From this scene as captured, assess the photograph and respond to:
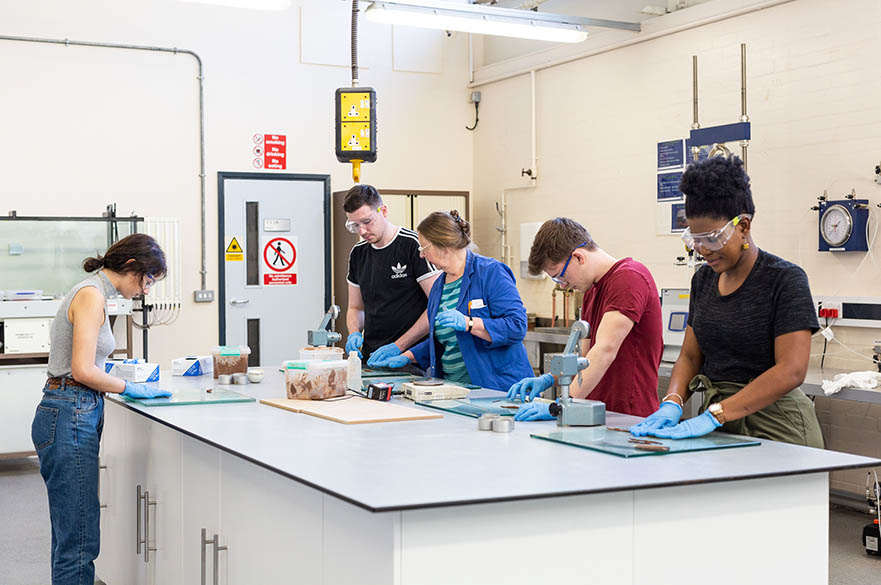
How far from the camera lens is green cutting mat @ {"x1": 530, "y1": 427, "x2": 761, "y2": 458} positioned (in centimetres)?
217

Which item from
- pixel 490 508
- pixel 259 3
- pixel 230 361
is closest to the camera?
pixel 490 508

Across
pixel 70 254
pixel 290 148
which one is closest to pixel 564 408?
pixel 70 254

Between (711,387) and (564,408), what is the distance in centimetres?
39

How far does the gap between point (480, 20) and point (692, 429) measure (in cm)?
382

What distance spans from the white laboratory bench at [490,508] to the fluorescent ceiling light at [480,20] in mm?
3246

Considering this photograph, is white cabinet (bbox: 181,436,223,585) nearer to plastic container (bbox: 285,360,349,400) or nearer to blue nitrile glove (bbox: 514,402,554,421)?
plastic container (bbox: 285,360,349,400)

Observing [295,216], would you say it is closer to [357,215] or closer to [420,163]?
[420,163]

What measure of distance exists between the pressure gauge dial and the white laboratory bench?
268cm

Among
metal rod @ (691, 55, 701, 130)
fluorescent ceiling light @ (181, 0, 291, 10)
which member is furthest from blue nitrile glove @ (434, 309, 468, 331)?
metal rod @ (691, 55, 701, 130)

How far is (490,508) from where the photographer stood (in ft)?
5.89

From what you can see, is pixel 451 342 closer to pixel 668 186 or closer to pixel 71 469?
pixel 71 469

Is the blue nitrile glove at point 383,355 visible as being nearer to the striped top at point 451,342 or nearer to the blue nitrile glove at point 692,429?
the striped top at point 451,342

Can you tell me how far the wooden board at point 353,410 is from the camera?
2.70 meters

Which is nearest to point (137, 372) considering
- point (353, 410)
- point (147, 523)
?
point (147, 523)
